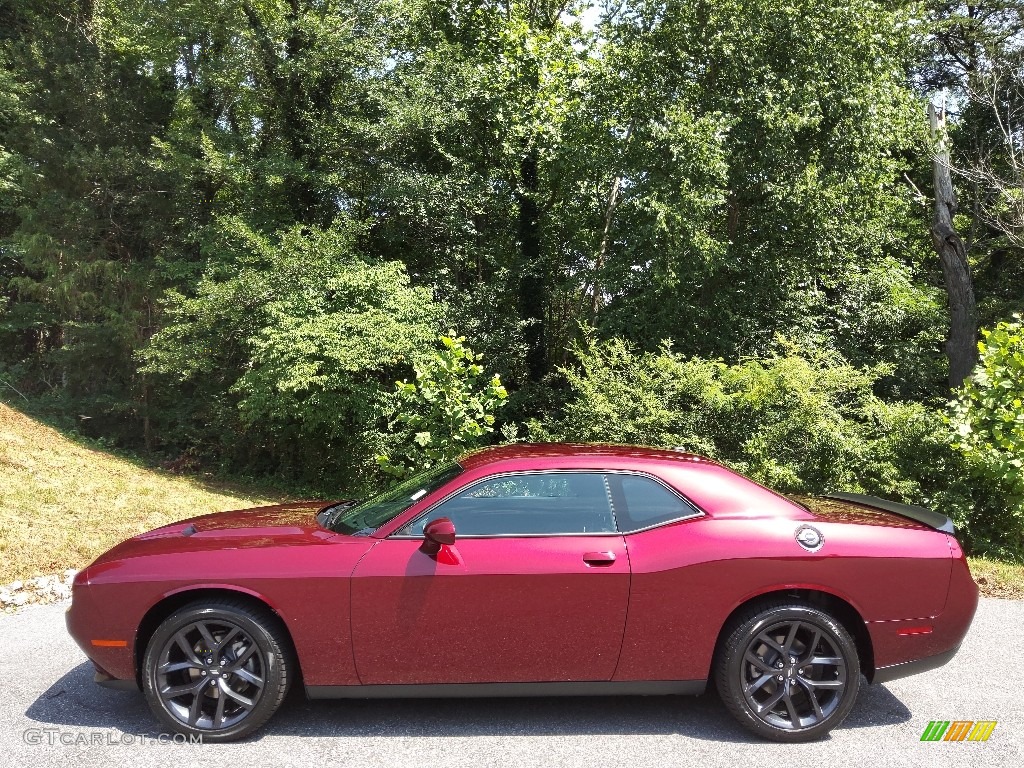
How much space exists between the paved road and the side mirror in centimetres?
97

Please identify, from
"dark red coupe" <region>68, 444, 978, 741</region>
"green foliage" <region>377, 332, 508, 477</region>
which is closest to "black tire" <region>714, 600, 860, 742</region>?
"dark red coupe" <region>68, 444, 978, 741</region>

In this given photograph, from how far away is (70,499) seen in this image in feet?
29.6

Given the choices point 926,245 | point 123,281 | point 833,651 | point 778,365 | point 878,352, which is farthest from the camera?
point 926,245

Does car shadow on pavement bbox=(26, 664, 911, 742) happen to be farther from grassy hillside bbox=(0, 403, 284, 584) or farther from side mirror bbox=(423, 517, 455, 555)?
grassy hillside bbox=(0, 403, 284, 584)

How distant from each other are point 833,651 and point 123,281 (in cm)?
1784

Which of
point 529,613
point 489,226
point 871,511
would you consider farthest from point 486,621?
point 489,226

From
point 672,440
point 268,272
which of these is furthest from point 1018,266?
point 268,272

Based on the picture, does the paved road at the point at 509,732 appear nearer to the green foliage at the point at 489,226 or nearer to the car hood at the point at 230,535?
the car hood at the point at 230,535

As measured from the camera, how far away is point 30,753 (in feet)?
11.5

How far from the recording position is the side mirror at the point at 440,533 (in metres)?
3.60

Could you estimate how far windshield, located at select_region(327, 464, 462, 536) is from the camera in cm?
400

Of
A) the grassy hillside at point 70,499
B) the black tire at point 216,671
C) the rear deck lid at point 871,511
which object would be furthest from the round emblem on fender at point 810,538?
the grassy hillside at point 70,499

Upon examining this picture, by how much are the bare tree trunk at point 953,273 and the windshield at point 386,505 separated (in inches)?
632

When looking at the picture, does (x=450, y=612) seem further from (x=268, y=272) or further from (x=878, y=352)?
(x=878, y=352)
